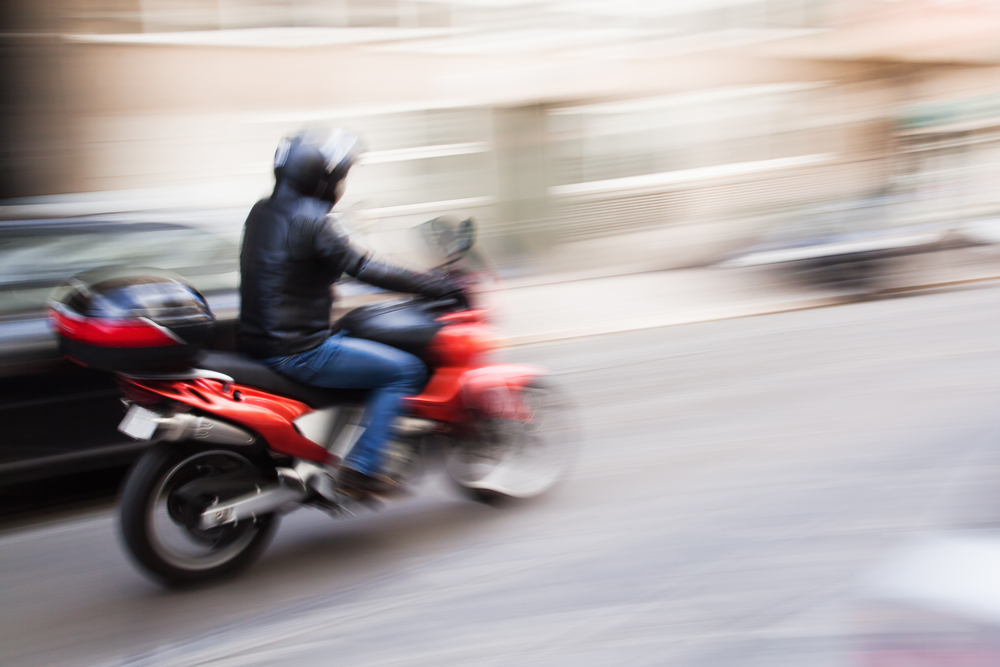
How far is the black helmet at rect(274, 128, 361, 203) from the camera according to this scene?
135 inches

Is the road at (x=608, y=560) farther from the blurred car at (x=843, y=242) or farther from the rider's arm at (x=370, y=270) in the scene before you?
the blurred car at (x=843, y=242)

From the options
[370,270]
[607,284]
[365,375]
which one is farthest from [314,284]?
[607,284]

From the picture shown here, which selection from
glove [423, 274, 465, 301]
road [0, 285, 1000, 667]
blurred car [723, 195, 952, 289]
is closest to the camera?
road [0, 285, 1000, 667]

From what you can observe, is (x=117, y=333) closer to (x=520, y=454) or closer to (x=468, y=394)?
(x=468, y=394)

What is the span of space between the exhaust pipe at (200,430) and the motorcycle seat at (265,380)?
19cm

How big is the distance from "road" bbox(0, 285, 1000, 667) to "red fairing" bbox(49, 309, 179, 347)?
41.3 inches

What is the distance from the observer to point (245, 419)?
3.36 metres

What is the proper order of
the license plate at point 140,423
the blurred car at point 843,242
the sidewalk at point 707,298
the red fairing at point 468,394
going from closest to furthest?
the license plate at point 140,423 → the red fairing at point 468,394 → the sidewalk at point 707,298 → the blurred car at point 843,242

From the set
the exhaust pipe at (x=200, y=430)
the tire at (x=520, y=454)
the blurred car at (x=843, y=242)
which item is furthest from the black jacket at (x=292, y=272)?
the blurred car at (x=843, y=242)

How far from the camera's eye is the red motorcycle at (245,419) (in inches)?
126

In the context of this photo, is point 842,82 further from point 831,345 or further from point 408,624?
point 408,624

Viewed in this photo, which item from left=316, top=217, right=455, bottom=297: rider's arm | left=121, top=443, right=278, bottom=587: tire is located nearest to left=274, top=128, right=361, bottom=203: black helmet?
left=316, top=217, right=455, bottom=297: rider's arm

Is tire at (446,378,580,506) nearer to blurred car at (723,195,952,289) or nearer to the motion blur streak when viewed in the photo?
the motion blur streak

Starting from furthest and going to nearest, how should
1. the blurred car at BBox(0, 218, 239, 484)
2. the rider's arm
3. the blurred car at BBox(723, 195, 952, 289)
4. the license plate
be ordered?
the blurred car at BBox(723, 195, 952, 289) → the blurred car at BBox(0, 218, 239, 484) → the rider's arm → the license plate
